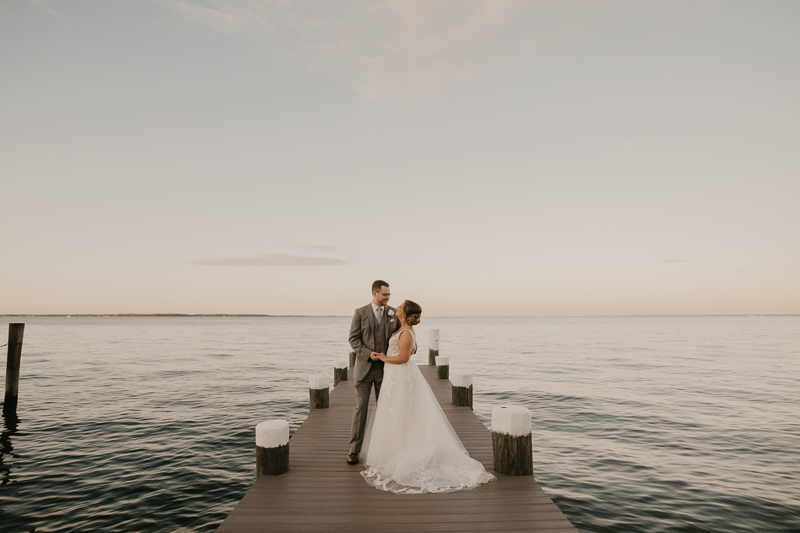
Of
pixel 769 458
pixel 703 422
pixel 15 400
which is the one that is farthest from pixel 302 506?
pixel 15 400

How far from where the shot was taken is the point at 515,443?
19.3 ft

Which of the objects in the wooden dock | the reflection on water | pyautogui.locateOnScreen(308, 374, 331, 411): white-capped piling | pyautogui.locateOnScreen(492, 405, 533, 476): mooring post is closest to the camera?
the wooden dock

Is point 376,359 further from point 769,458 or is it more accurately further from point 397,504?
point 769,458

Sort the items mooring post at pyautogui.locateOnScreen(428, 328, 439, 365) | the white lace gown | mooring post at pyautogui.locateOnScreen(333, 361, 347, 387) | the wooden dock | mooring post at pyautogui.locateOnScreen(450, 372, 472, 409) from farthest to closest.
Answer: mooring post at pyautogui.locateOnScreen(428, 328, 439, 365) → mooring post at pyautogui.locateOnScreen(333, 361, 347, 387) → mooring post at pyautogui.locateOnScreen(450, 372, 472, 409) → the white lace gown → the wooden dock

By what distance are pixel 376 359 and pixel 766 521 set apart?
6.97m

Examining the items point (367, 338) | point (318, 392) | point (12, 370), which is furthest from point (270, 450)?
point (12, 370)

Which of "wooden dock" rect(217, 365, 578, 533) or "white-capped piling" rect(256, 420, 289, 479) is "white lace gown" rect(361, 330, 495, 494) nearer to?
"wooden dock" rect(217, 365, 578, 533)

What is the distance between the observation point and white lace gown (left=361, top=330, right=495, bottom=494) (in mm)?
A: 5520

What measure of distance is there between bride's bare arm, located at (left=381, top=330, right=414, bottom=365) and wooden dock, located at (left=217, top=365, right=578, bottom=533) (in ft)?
5.44

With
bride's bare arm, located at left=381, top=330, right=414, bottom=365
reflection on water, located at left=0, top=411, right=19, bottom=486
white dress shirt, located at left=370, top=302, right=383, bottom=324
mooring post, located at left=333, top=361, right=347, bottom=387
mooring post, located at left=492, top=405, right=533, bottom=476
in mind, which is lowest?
reflection on water, located at left=0, top=411, right=19, bottom=486

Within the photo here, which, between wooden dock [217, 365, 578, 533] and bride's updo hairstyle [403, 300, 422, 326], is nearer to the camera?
wooden dock [217, 365, 578, 533]

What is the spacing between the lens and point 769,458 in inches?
389

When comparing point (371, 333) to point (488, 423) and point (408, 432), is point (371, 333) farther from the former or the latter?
point (488, 423)

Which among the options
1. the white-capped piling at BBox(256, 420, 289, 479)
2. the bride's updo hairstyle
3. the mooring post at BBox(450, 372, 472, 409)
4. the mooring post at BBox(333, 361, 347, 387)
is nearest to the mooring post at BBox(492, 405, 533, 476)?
the bride's updo hairstyle
